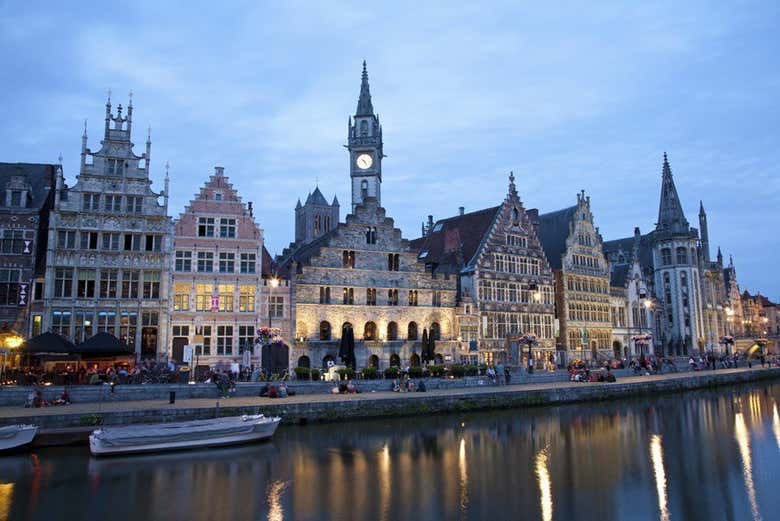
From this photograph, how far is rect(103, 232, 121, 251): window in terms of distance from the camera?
40781mm

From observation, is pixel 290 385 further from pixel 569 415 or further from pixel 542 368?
pixel 542 368

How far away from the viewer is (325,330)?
4512cm

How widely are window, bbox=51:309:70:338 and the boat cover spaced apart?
61.9ft

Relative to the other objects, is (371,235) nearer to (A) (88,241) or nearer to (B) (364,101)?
(A) (88,241)

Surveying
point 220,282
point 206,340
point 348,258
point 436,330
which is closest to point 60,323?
point 206,340

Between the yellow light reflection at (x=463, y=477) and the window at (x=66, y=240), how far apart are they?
2906cm

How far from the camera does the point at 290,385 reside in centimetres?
3384

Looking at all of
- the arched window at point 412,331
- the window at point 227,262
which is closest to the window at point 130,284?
the window at point 227,262

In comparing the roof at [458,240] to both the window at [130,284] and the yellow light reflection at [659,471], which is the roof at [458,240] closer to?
the window at [130,284]

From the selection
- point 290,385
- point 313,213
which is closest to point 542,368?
point 290,385

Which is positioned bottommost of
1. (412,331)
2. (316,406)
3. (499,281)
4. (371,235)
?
(316,406)

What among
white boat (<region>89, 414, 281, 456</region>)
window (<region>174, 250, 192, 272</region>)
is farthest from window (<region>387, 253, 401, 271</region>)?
white boat (<region>89, 414, 281, 456</region>)

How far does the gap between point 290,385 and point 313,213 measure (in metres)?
81.0

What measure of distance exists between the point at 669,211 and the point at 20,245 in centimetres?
7908
